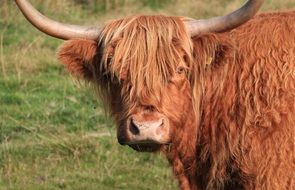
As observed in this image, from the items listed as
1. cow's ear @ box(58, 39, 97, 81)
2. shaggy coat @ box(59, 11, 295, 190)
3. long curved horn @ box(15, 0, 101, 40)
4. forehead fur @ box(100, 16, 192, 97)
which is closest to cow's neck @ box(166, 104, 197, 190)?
shaggy coat @ box(59, 11, 295, 190)

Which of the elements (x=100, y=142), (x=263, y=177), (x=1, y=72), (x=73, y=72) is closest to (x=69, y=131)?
(x=100, y=142)

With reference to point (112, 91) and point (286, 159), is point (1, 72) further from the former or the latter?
point (286, 159)

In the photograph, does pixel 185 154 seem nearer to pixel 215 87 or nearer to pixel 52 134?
pixel 215 87

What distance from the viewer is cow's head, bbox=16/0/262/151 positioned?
5.91 m

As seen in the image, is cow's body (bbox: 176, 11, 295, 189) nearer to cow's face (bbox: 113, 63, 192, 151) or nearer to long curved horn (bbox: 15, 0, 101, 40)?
cow's face (bbox: 113, 63, 192, 151)

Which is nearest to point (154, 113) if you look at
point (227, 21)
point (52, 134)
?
point (227, 21)

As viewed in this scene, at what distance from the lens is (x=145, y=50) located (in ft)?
19.8

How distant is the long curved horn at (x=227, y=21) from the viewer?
5.96 metres

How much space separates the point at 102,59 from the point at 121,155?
8.25 ft

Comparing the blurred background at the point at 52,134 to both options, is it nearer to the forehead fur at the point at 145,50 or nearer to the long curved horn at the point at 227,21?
the forehead fur at the point at 145,50

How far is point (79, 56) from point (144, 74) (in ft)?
1.95

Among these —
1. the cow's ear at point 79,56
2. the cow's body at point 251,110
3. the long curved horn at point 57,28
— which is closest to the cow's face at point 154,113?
the cow's body at point 251,110

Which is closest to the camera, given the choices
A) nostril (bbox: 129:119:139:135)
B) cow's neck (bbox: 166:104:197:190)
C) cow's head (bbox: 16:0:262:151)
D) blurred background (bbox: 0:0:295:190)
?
nostril (bbox: 129:119:139:135)

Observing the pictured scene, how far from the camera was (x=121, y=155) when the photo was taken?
28.3ft
